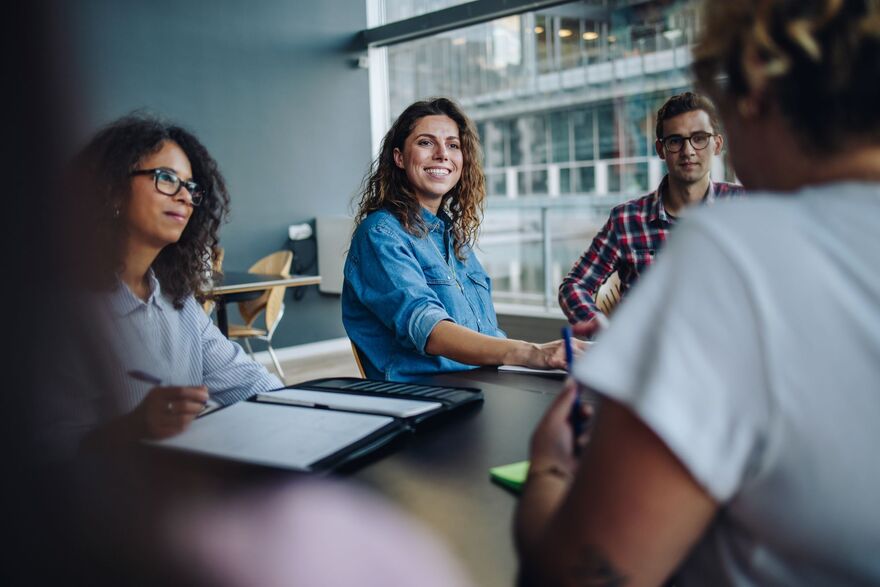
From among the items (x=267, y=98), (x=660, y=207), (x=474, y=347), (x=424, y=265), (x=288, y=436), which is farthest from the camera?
(x=267, y=98)

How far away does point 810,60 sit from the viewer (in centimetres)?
47

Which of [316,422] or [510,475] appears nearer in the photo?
[510,475]

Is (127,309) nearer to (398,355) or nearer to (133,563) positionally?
(133,563)

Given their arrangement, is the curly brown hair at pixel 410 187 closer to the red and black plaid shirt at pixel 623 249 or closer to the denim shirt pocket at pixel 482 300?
the denim shirt pocket at pixel 482 300

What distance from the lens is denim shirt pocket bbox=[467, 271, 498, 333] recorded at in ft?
6.40

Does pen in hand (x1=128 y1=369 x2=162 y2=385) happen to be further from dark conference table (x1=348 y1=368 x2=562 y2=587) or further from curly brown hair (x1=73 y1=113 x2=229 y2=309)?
dark conference table (x1=348 y1=368 x2=562 y2=587)

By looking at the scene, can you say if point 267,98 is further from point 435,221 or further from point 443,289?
point 443,289

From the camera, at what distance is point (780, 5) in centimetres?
48

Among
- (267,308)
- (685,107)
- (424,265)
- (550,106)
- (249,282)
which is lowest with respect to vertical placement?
(267,308)

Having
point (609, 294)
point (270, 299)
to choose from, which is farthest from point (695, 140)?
point (270, 299)

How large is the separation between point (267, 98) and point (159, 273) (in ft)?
15.1

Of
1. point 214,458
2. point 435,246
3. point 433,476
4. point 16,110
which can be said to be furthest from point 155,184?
point 435,246

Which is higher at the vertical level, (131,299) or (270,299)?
(131,299)

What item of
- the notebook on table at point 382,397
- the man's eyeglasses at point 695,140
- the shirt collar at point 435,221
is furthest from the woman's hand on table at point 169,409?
the man's eyeglasses at point 695,140
